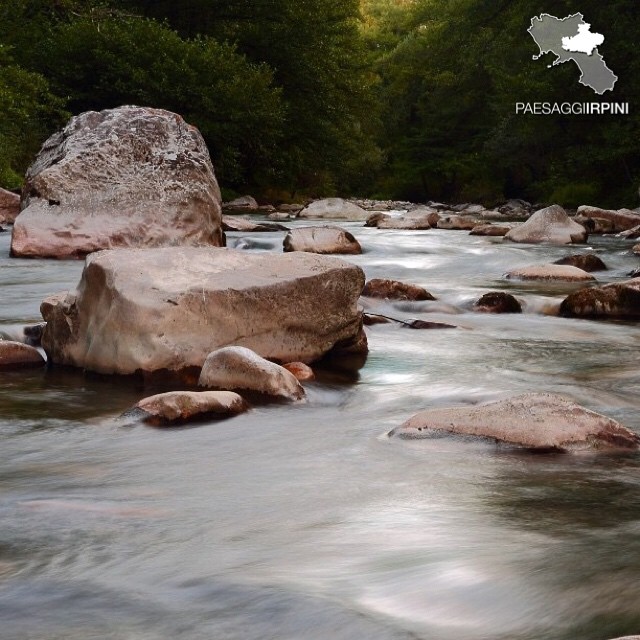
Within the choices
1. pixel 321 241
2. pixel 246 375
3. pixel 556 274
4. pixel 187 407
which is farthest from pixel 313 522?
pixel 321 241

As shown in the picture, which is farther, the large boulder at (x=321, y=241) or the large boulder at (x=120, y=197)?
the large boulder at (x=321, y=241)

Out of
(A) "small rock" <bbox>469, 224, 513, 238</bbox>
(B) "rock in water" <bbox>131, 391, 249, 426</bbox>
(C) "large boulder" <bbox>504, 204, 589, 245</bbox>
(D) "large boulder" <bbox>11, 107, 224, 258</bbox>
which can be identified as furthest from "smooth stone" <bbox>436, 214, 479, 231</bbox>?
(B) "rock in water" <bbox>131, 391, 249, 426</bbox>

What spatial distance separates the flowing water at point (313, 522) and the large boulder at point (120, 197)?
5450 mm

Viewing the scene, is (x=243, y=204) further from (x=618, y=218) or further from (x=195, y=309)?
(x=195, y=309)

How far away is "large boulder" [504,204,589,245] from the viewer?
15.2 meters

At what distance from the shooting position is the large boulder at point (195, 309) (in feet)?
15.8

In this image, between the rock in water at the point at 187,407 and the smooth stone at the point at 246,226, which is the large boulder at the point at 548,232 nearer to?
the smooth stone at the point at 246,226

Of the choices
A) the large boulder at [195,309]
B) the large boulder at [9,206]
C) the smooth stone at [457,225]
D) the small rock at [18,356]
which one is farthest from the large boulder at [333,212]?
the small rock at [18,356]

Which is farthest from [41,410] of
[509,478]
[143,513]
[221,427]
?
[509,478]

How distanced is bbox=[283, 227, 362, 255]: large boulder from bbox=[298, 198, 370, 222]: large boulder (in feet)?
35.2

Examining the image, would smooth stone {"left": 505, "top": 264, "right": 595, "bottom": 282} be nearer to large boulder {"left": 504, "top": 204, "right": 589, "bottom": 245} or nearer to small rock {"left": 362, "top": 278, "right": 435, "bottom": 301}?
small rock {"left": 362, "top": 278, "right": 435, "bottom": 301}

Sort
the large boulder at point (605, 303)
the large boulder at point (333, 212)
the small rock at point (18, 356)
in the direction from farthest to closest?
the large boulder at point (333, 212) → the large boulder at point (605, 303) → the small rock at point (18, 356)

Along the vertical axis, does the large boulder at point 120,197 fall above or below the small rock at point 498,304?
above

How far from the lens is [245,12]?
29172mm
